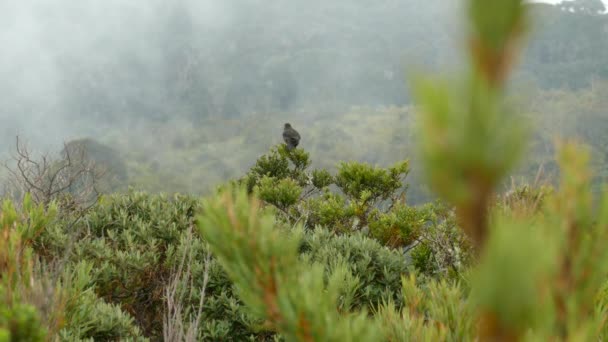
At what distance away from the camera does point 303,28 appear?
588 feet

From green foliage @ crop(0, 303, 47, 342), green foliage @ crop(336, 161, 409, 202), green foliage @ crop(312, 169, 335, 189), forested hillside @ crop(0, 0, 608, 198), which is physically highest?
forested hillside @ crop(0, 0, 608, 198)

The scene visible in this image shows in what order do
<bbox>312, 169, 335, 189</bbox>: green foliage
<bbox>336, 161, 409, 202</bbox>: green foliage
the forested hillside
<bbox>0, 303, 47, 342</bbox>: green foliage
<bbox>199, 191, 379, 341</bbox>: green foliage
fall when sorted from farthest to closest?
the forested hillside, <bbox>312, 169, 335, 189</bbox>: green foliage, <bbox>336, 161, 409, 202</bbox>: green foliage, <bbox>0, 303, 47, 342</bbox>: green foliage, <bbox>199, 191, 379, 341</bbox>: green foliage

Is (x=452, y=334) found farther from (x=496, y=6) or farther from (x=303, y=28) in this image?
(x=303, y=28)

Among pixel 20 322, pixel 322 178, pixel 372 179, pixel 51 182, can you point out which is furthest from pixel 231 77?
pixel 20 322

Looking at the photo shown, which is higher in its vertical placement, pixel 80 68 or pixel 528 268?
pixel 80 68

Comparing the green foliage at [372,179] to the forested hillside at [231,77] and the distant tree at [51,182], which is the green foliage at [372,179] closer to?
the distant tree at [51,182]

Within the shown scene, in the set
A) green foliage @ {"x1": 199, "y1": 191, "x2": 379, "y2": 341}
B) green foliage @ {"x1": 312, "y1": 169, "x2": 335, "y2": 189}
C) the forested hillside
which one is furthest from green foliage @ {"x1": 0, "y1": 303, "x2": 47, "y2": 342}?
the forested hillside

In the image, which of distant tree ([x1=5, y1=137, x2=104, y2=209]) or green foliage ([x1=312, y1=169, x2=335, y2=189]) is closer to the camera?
distant tree ([x1=5, y1=137, x2=104, y2=209])

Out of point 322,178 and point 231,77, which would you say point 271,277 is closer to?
point 322,178

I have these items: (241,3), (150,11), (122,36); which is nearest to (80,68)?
(122,36)

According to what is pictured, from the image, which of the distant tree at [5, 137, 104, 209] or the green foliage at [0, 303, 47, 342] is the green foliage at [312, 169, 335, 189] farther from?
the green foliage at [0, 303, 47, 342]

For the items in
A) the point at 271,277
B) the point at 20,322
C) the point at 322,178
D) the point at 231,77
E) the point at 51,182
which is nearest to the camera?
the point at 271,277

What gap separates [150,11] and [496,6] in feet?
647

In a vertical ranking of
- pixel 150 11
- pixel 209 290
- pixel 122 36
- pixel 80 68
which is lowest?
pixel 209 290
